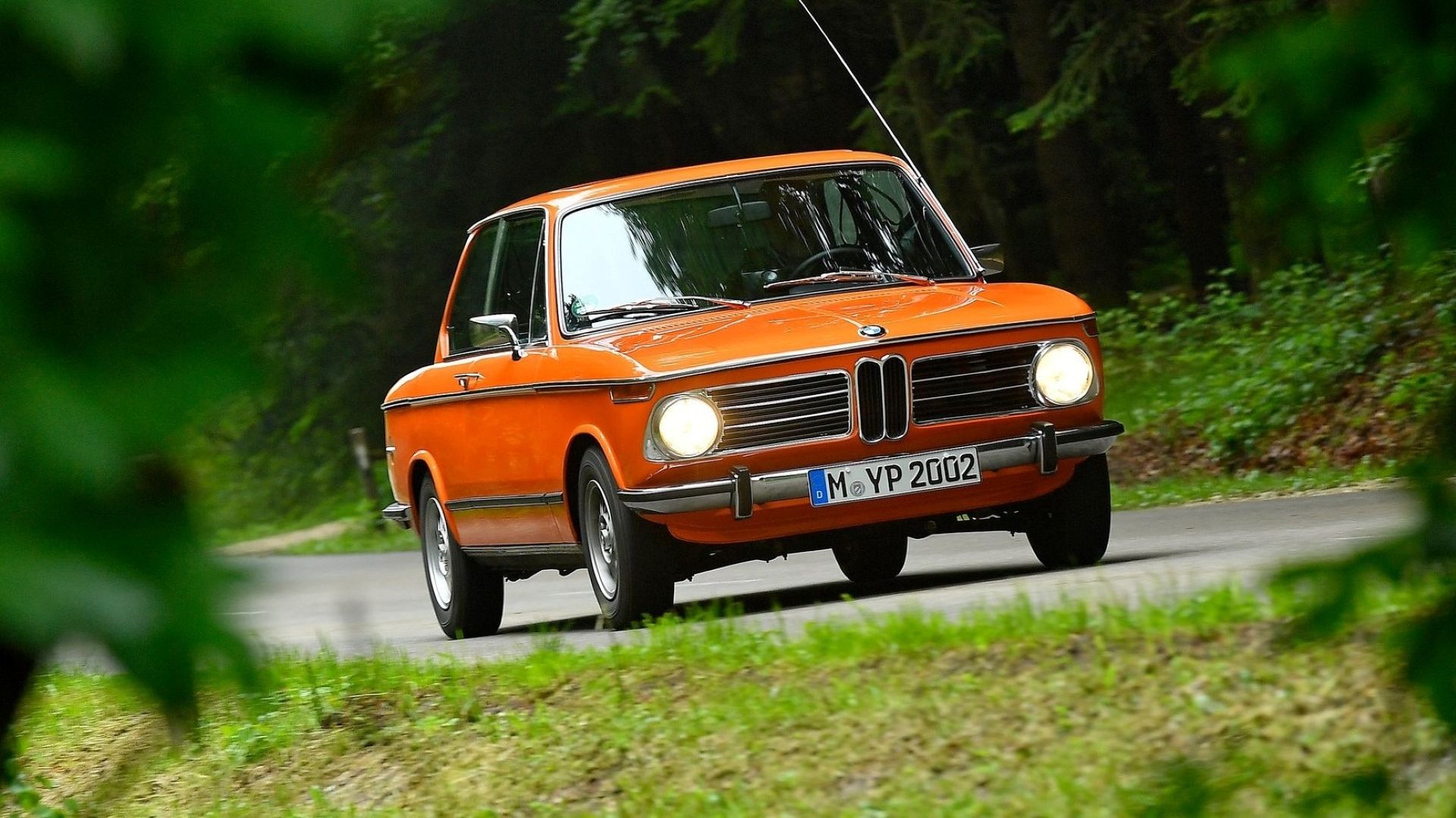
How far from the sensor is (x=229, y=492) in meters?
2.43

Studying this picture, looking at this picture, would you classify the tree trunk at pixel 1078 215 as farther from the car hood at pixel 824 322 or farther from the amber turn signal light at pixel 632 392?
the amber turn signal light at pixel 632 392

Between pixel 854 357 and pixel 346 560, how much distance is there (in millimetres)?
13387

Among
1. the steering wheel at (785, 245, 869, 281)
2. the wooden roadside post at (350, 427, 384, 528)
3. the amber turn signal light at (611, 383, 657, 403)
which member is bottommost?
the wooden roadside post at (350, 427, 384, 528)

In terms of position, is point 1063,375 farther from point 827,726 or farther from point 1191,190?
point 1191,190

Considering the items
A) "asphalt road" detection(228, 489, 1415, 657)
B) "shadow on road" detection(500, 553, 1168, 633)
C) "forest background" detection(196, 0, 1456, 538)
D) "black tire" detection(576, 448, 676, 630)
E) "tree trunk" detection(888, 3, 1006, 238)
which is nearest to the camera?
"asphalt road" detection(228, 489, 1415, 657)

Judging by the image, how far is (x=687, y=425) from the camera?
903 cm

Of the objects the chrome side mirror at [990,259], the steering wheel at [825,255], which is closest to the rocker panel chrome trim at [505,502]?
the steering wheel at [825,255]

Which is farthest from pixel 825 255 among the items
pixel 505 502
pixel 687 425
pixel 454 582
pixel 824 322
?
pixel 454 582

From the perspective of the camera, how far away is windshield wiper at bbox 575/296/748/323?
10.0 m

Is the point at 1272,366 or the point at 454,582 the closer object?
the point at 454,582

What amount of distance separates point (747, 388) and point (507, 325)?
5.79 feet

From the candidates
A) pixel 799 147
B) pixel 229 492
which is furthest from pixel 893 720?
pixel 799 147

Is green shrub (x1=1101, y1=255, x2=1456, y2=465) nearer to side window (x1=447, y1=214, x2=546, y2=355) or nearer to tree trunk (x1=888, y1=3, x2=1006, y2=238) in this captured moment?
tree trunk (x1=888, y1=3, x2=1006, y2=238)

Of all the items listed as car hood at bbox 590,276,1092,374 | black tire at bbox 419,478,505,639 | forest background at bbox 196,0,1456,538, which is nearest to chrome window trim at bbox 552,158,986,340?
car hood at bbox 590,276,1092,374
